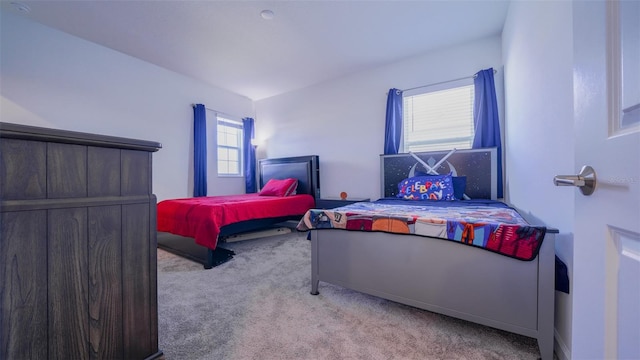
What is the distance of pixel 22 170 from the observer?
68 cm

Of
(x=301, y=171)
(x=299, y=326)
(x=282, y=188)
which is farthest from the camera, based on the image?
(x=301, y=171)

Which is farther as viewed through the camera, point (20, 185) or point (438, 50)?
point (438, 50)

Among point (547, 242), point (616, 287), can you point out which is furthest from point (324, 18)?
point (616, 287)

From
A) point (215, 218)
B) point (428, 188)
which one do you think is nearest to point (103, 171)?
point (215, 218)

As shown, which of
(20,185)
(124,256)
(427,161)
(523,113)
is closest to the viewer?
(20,185)

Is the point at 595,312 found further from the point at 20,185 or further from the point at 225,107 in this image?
the point at 225,107

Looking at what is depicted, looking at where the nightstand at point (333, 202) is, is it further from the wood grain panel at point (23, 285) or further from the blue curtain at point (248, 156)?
the wood grain panel at point (23, 285)

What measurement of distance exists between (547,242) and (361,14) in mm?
2603

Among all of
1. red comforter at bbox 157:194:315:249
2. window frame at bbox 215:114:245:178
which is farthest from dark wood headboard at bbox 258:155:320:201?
red comforter at bbox 157:194:315:249

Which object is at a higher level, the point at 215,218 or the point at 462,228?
the point at 462,228

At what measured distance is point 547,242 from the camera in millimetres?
1104

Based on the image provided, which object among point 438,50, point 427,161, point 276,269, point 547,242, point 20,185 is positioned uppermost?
point 438,50

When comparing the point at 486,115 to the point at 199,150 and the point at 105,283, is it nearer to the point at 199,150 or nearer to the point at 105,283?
the point at 105,283

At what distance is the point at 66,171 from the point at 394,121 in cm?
344
